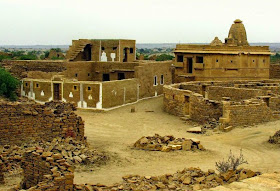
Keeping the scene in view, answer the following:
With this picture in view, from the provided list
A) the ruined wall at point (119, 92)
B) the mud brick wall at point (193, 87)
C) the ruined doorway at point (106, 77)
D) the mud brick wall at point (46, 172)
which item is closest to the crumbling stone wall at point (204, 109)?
the mud brick wall at point (193, 87)

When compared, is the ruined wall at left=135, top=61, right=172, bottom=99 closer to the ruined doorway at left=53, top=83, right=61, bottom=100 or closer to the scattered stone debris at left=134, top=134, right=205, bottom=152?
the ruined doorway at left=53, top=83, right=61, bottom=100

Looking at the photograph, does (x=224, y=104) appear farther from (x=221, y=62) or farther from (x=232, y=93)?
(x=221, y=62)

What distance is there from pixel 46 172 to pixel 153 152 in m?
5.64

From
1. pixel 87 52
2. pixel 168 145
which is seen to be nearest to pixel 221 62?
pixel 87 52

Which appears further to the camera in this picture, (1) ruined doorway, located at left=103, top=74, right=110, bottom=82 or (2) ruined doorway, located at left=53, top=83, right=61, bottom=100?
(1) ruined doorway, located at left=103, top=74, right=110, bottom=82

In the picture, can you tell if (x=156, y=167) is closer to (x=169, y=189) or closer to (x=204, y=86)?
(x=169, y=189)

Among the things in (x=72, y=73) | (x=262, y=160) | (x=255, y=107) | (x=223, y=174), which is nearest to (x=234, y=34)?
(x=72, y=73)

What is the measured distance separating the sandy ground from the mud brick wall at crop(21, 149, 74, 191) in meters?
1.23

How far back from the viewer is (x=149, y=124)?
69.3 ft

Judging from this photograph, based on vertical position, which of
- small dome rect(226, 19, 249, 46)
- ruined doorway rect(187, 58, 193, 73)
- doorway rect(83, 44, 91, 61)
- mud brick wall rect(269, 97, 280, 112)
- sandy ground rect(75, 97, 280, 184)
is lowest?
sandy ground rect(75, 97, 280, 184)

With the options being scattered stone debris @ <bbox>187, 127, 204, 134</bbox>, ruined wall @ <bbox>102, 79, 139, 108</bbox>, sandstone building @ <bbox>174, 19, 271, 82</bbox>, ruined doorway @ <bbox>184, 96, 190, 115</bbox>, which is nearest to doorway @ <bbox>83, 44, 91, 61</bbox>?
sandstone building @ <bbox>174, 19, 271, 82</bbox>

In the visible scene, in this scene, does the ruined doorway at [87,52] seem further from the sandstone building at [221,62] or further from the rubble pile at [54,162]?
the rubble pile at [54,162]

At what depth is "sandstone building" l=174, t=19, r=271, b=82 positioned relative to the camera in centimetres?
2933

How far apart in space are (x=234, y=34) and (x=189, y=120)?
46.5 ft
